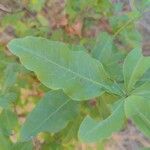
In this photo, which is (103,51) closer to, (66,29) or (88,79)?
(88,79)

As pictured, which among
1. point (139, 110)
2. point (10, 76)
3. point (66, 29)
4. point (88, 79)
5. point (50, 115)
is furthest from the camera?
point (66, 29)

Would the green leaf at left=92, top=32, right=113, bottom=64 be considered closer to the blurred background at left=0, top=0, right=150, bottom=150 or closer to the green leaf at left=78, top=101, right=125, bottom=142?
the blurred background at left=0, top=0, right=150, bottom=150

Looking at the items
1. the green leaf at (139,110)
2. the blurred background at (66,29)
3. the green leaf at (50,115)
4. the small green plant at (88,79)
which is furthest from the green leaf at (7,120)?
the green leaf at (139,110)

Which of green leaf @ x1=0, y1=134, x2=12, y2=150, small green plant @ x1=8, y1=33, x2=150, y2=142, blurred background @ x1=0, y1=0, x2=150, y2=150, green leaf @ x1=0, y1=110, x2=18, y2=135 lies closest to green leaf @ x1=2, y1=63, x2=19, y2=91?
blurred background @ x1=0, y1=0, x2=150, y2=150

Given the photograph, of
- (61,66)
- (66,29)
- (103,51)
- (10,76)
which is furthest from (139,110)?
(66,29)

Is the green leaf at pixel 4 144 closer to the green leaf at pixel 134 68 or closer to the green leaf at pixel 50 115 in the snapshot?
the green leaf at pixel 50 115
